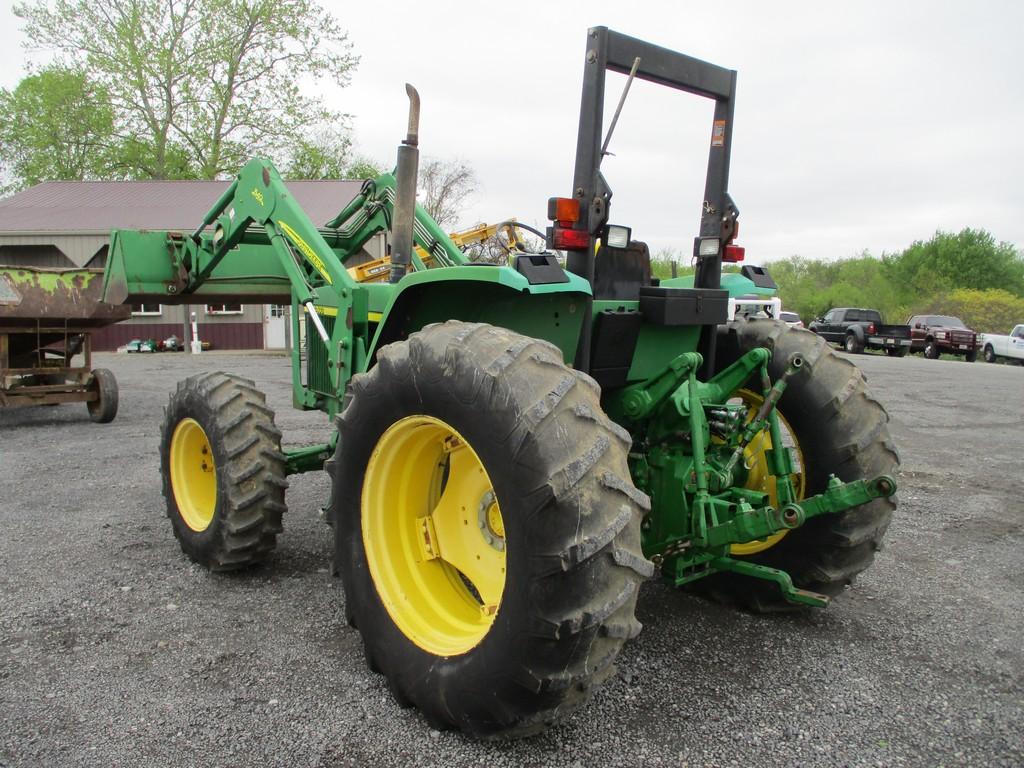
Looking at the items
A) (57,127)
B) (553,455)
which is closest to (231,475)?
(553,455)

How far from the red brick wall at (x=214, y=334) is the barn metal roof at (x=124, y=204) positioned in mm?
3400

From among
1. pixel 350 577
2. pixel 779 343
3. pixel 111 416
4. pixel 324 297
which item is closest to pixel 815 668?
pixel 779 343

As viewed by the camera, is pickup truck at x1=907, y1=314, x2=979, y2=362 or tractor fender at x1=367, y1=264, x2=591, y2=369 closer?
tractor fender at x1=367, y1=264, x2=591, y2=369

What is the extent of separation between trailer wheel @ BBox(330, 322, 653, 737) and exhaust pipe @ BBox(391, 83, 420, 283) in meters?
1.55

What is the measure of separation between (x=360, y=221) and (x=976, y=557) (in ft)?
15.5

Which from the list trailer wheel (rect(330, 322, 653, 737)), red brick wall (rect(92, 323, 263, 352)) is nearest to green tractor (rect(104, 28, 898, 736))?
trailer wheel (rect(330, 322, 653, 737))

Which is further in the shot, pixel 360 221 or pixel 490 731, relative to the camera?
pixel 360 221

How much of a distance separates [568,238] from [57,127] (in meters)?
34.3

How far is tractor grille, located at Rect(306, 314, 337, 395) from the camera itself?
15.6 ft

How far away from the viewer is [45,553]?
4531 mm

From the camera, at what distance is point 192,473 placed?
453 cm

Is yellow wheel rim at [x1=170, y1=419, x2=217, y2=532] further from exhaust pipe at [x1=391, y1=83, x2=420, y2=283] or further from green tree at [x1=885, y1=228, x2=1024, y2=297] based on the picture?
green tree at [x1=885, y1=228, x2=1024, y2=297]

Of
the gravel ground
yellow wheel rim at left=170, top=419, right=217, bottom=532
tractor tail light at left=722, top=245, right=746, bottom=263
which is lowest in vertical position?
the gravel ground

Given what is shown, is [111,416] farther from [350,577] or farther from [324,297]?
[350,577]
